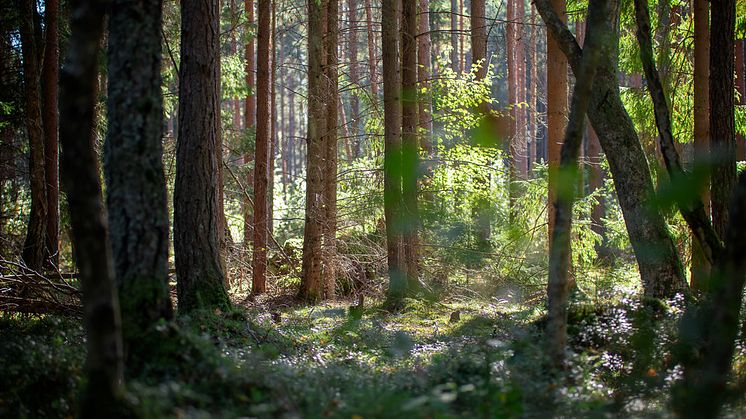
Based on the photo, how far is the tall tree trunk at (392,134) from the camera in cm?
1271

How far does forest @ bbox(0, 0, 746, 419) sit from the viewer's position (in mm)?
4605

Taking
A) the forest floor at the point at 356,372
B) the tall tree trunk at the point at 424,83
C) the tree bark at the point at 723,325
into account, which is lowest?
the forest floor at the point at 356,372

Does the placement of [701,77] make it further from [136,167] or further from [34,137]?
[34,137]

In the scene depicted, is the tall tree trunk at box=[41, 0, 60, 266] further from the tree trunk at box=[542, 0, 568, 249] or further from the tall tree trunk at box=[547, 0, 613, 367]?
the tall tree trunk at box=[547, 0, 613, 367]

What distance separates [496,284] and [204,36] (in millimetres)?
9644

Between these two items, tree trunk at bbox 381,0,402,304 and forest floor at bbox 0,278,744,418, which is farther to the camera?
tree trunk at bbox 381,0,402,304

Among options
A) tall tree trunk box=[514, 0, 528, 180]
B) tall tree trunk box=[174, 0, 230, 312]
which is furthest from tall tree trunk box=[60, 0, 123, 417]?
tall tree trunk box=[514, 0, 528, 180]

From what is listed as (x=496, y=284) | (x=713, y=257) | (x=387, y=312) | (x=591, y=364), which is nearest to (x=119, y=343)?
(x=591, y=364)

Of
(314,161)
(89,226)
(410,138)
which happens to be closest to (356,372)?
(89,226)

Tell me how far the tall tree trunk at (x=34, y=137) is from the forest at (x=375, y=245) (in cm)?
4

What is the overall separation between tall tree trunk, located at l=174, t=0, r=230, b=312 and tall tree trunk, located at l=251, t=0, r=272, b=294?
590 centimetres

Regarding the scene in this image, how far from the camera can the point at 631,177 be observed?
30.6ft

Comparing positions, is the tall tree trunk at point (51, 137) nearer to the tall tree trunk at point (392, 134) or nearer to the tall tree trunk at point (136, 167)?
the tall tree trunk at point (392, 134)

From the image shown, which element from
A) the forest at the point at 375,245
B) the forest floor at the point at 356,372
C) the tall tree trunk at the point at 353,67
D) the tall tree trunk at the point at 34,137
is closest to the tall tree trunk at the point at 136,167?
Answer: the forest at the point at 375,245
